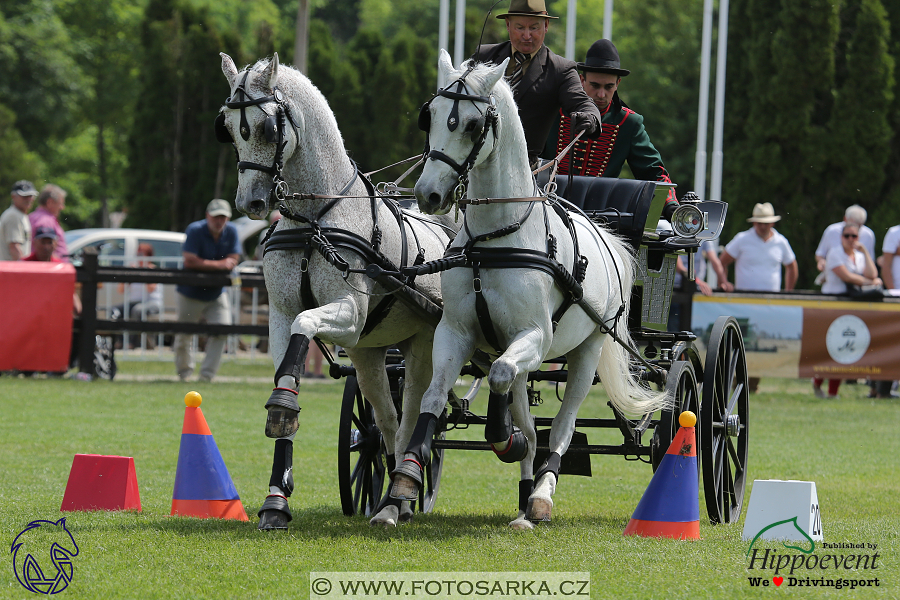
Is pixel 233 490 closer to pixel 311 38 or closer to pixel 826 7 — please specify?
pixel 826 7

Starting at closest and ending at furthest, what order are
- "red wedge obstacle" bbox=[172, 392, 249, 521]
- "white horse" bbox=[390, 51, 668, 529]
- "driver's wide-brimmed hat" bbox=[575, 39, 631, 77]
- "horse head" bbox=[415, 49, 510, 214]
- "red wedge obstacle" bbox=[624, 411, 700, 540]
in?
1. "horse head" bbox=[415, 49, 510, 214]
2. "white horse" bbox=[390, 51, 668, 529]
3. "red wedge obstacle" bbox=[624, 411, 700, 540]
4. "red wedge obstacle" bbox=[172, 392, 249, 521]
5. "driver's wide-brimmed hat" bbox=[575, 39, 631, 77]

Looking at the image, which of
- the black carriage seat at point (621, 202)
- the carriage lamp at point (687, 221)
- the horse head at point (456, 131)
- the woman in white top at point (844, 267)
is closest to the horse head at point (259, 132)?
the horse head at point (456, 131)

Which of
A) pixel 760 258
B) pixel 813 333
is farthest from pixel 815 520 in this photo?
pixel 760 258

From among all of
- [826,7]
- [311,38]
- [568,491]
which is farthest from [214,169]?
[568,491]

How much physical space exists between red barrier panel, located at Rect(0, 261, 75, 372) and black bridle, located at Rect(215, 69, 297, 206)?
28.7ft

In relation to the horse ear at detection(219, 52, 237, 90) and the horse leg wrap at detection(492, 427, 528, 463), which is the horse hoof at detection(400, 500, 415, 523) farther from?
the horse ear at detection(219, 52, 237, 90)

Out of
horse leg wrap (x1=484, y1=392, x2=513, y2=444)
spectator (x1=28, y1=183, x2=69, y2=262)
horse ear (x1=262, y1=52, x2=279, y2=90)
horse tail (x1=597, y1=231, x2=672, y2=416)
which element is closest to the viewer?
horse leg wrap (x1=484, y1=392, x2=513, y2=444)

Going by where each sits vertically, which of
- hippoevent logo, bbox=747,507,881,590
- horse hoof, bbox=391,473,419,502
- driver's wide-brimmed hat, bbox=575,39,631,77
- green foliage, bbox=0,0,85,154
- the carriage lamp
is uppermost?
green foliage, bbox=0,0,85,154

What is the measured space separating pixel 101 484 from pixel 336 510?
1.48 m

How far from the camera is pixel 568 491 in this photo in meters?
8.27

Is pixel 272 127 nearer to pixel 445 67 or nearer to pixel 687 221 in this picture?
pixel 445 67

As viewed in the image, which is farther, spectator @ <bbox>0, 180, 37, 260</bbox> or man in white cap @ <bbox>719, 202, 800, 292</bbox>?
man in white cap @ <bbox>719, 202, 800, 292</bbox>

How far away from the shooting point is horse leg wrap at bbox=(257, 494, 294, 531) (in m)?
5.50

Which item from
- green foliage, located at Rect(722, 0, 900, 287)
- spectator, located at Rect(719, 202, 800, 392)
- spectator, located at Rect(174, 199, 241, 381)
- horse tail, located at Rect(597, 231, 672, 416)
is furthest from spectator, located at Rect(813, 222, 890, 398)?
green foliage, located at Rect(722, 0, 900, 287)
